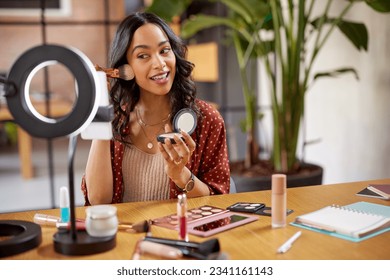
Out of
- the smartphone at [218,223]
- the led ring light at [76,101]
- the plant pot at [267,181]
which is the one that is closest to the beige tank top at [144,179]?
the smartphone at [218,223]

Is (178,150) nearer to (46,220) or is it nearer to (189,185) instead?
(189,185)

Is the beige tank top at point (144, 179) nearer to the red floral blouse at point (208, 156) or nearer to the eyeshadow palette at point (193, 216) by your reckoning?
the red floral blouse at point (208, 156)

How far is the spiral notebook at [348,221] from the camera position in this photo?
1168 mm

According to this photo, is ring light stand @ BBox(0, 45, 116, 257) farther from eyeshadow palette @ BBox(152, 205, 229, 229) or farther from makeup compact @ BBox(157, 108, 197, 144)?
makeup compact @ BBox(157, 108, 197, 144)

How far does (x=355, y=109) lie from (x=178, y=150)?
200 cm

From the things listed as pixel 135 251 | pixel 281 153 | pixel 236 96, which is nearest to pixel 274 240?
pixel 135 251

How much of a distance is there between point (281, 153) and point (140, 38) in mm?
1483

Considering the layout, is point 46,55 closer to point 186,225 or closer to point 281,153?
point 186,225

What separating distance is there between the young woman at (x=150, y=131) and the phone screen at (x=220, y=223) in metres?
0.24

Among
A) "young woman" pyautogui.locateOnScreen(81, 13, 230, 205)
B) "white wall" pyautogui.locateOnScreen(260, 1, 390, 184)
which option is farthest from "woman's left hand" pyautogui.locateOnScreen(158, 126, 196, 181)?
"white wall" pyautogui.locateOnScreen(260, 1, 390, 184)

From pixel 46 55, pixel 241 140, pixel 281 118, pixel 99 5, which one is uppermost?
pixel 99 5

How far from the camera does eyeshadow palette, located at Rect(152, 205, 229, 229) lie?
4.16ft

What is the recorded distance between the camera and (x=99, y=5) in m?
6.90

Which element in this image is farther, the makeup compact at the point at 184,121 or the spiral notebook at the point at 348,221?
the makeup compact at the point at 184,121
